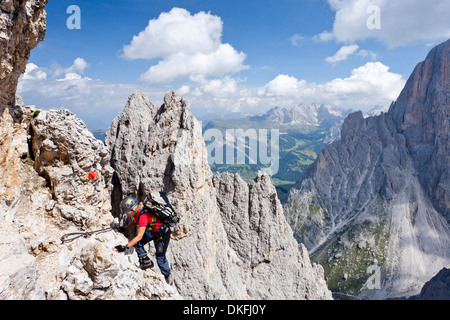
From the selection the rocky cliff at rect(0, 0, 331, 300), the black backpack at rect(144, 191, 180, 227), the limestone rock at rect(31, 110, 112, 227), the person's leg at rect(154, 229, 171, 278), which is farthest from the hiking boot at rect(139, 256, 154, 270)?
the limestone rock at rect(31, 110, 112, 227)

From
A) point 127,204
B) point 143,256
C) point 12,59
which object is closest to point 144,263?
point 143,256

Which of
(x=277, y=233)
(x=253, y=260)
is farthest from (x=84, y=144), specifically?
(x=277, y=233)

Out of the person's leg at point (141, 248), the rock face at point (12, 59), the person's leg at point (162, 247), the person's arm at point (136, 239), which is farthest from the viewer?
the person's leg at point (162, 247)

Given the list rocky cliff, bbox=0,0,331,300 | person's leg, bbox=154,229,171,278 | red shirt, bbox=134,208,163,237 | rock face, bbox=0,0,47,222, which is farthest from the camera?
person's leg, bbox=154,229,171,278

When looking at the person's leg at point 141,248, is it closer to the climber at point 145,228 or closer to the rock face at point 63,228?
the climber at point 145,228

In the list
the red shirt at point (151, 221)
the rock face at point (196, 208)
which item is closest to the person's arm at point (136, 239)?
the red shirt at point (151, 221)

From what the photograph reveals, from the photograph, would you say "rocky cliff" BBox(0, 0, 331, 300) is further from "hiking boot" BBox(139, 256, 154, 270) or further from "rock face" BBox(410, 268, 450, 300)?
"rock face" BBox(410, 268, 450, 300)

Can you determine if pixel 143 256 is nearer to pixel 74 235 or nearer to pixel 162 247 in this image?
pixel 162 247

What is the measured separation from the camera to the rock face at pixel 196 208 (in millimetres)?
29016

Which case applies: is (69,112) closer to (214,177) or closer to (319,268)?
(214,177)

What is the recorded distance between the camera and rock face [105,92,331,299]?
95.2ft
